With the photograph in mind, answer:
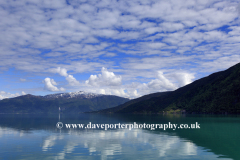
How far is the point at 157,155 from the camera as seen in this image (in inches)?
1671

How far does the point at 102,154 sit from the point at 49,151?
12378 mm

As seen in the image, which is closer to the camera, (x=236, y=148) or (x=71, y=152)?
(x=71, y=152)

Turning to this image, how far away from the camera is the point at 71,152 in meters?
45.6

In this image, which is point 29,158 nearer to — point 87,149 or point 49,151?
point 49,151

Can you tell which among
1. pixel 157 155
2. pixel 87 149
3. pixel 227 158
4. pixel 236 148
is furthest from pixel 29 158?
pixel 236 148

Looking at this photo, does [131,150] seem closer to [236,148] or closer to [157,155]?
[157,155]

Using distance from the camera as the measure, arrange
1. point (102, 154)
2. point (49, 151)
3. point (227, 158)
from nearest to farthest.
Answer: point (227, 158)
point (102, 154)
point (49, 151)

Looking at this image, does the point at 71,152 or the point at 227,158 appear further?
the point at 71,152

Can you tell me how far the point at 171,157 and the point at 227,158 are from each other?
1039 cm

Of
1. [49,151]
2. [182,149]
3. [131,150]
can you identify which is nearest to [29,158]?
[49,151]

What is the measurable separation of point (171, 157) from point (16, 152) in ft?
107

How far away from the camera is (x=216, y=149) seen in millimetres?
48375

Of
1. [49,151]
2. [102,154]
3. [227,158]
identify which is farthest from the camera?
[49,151]

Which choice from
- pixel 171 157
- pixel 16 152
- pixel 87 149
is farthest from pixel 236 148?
pixel 16 152
